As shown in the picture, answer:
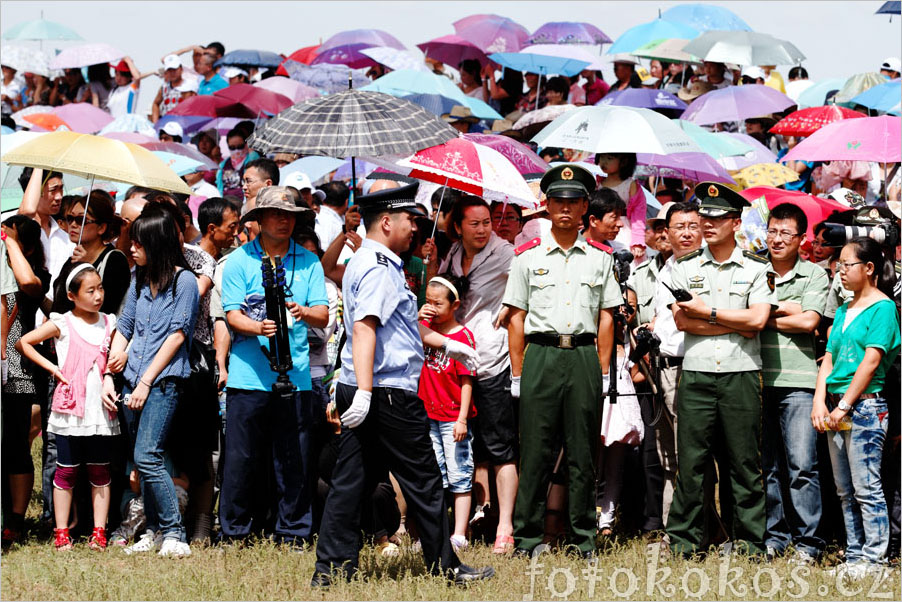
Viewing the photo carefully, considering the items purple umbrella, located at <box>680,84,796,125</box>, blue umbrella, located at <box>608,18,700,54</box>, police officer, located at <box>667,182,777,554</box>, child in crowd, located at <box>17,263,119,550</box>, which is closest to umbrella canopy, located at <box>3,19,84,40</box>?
blue umbrella, located at <box>608,18,700,54</box>

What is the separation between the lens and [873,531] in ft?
21.8

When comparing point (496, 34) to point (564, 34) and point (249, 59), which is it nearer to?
point (564, 34)

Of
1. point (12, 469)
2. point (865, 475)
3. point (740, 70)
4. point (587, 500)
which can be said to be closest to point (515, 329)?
point (587, 500)

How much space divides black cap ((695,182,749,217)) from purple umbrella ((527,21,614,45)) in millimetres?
9643

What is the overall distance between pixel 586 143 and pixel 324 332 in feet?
9.08

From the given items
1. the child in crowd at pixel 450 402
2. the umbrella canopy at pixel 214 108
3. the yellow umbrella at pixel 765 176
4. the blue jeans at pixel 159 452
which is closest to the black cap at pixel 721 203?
the child in crowd at pixel 450 402

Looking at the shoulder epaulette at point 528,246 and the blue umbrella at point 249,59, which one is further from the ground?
the blue umbrella at point 249,59

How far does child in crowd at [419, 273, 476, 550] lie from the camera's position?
7395 mm

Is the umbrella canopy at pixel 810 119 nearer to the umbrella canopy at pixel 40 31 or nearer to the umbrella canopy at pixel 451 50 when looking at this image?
the umbrella canopy at pixel 451 50

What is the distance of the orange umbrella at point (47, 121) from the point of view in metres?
14.3

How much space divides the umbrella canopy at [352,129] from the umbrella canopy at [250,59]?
12173 millimetres

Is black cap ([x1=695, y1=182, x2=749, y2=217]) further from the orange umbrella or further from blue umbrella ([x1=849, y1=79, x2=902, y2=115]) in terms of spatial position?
the orange umbrella

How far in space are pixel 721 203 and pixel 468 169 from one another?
5.30 feet

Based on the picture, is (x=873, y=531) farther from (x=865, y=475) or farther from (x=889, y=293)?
(x=889, y=293)
